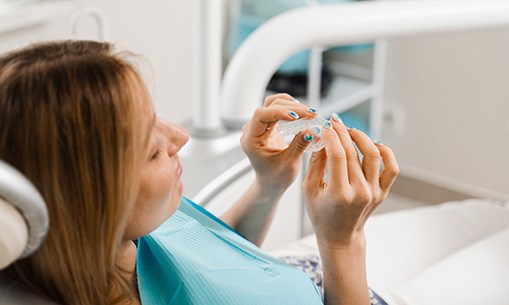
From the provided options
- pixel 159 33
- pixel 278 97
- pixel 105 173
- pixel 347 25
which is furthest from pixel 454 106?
pixel 105 173

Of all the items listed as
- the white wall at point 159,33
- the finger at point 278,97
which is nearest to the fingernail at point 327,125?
the finger at point 278,97

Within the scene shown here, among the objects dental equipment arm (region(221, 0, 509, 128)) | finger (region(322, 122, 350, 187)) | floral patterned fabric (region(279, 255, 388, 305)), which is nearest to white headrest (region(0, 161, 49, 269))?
finger (region(322, 122, 350, 187))

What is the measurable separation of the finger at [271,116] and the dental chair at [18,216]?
431 millimetres

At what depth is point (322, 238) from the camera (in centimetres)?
96

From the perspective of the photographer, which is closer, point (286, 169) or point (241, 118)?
point (286, 169)

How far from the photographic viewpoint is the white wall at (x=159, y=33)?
233cm

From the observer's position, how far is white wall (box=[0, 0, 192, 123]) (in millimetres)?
2334

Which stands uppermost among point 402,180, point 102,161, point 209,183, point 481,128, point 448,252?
point 102,161

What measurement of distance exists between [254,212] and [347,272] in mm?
226

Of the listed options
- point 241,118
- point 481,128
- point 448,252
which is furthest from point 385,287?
point 481,128

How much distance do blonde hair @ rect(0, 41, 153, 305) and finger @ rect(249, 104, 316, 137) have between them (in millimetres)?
252

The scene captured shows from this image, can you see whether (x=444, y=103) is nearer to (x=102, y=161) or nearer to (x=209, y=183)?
(x=209, y=183)

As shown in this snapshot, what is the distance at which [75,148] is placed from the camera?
0.74 m

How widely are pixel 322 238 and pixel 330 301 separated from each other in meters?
0.09
